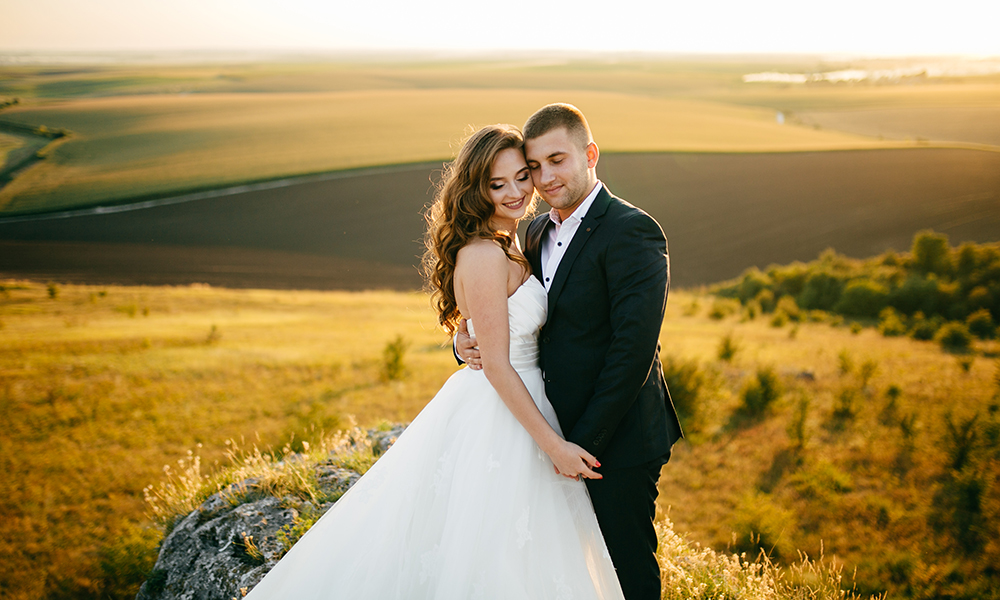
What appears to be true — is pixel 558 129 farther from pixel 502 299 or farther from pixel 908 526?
pixel 908 526

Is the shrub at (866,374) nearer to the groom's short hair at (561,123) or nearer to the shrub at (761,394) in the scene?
the shrub at (761,394)

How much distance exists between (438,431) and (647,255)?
1.44 metres

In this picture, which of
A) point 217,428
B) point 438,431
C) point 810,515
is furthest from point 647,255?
point 217,428

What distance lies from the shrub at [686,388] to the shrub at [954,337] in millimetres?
9812

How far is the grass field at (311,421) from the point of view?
18.2 ft

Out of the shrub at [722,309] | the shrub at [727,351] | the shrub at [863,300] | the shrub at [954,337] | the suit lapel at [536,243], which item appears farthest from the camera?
the shrub at [863,300]

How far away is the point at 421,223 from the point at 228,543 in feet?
102

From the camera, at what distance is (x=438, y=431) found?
2734 mm

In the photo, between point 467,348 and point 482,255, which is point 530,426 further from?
point 482,255

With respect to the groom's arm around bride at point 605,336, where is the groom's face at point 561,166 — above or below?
above

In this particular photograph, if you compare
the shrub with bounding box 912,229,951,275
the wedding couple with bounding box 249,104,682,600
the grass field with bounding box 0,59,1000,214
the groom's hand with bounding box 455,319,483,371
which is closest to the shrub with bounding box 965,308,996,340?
the shrub with bounding box 912,229,951,275

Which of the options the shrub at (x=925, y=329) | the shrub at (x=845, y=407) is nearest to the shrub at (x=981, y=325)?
the shrub at (x=925, y=329)

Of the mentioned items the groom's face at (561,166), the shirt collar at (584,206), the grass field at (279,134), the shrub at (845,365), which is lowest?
the shrub at (845,365)

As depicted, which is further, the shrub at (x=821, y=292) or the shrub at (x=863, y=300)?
the shrub at (x=821, y=292)
